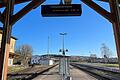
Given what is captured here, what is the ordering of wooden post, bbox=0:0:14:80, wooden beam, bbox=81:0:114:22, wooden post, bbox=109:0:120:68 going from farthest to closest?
1. wooden beam, bbox=81:0:114:22
2. wooden post, bbox=109:0:120:68
3. wooden post, bbox=0:0:14:80

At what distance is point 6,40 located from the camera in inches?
221

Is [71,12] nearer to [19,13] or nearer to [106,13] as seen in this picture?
[106,13]

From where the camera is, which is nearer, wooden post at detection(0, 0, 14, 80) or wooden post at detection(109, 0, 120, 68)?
wooden post at detection(0, 0, 14, 80)

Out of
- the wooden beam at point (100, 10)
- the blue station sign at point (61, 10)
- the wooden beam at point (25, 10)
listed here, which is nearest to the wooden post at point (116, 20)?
the wooden beam at point (100, 10)

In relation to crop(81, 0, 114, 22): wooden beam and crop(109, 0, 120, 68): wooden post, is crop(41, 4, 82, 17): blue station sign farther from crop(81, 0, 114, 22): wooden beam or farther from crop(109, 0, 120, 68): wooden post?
crop(109, 0, 120, 68): wooden post

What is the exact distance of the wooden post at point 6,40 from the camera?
17.7 feet

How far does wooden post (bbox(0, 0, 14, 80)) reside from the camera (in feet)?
17.7

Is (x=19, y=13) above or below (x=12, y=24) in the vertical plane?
above

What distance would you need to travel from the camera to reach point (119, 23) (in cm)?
556

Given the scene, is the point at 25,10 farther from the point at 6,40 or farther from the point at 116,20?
the point at 116,20

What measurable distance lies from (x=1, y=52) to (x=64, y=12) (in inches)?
100.0

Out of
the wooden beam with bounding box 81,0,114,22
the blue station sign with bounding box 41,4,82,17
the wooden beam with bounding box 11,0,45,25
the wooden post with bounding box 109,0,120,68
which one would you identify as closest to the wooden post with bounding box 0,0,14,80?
the wooden beam with bounding box 11,0,45,25

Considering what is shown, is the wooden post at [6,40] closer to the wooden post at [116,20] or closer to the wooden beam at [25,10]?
the wooden beam at [25,10]

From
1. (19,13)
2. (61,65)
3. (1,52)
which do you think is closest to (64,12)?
(19,13)
